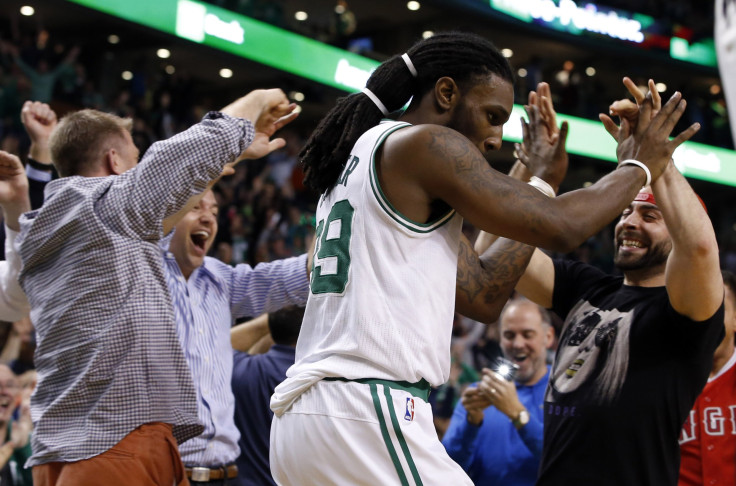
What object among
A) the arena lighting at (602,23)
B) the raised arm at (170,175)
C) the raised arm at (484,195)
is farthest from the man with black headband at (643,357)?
the arena lighting at (602,23)

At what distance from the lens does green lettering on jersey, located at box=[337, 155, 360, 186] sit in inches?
102

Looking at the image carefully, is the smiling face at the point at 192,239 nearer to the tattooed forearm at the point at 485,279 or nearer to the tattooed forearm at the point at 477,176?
the tattooed forearm at the point at 485,279

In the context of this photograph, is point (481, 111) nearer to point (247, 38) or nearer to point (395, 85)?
point (395, 85)

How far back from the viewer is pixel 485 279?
9.15 ft

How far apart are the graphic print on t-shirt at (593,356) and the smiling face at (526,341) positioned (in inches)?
64.7

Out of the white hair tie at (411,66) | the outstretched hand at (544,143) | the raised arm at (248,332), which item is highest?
the white hair tie at (411,66)

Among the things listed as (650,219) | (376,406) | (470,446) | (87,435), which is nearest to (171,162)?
(87,435)

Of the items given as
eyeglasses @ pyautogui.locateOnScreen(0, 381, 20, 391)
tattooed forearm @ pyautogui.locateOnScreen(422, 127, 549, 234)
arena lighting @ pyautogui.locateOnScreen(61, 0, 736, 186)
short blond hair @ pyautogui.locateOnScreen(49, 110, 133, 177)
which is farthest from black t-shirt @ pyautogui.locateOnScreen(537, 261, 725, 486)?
arena lighting @ pyautogui.locateOnScreen(61, 0, 736, 186)

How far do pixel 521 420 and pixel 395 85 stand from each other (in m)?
2.56

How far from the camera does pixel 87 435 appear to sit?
2852 millimetres

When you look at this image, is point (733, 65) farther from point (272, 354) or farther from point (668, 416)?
point (272, 354)

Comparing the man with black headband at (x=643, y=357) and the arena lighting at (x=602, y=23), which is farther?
the arena lighting at (x=602, y=23)

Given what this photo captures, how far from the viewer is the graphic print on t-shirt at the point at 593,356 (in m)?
3.49

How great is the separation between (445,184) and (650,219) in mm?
1665
